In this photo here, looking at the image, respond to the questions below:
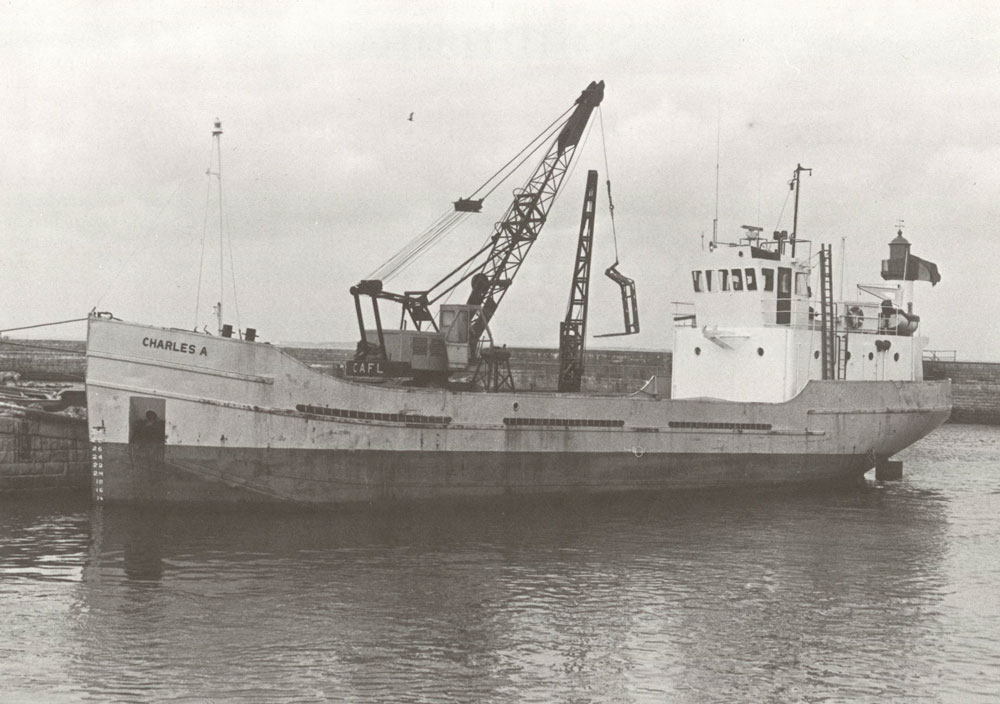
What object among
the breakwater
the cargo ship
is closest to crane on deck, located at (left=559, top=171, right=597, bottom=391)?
the cargo ship

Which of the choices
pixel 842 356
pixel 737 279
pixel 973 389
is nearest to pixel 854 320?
pixel 842 356

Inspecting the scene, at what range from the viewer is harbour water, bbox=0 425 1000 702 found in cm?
1316

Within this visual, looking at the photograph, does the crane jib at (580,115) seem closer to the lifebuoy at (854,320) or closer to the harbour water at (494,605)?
the lifebuoy at (854,320)

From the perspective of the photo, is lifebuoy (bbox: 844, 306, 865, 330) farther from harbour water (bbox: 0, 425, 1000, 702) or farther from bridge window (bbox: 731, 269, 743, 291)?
harbour water (bbox: 0, 425, 1000, 702)

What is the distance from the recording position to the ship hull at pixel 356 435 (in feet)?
73.9

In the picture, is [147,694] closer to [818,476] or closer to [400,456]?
[400,456]

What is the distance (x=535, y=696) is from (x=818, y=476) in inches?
701

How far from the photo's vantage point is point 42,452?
83.9ft

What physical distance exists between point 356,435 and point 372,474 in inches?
38.2

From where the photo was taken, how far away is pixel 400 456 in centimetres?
2380

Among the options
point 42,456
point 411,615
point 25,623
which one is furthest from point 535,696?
point 42,456

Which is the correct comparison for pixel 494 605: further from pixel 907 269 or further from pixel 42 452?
pixel 907 269

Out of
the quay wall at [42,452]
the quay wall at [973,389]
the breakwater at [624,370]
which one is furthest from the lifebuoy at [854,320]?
the quay wall at [973,389]

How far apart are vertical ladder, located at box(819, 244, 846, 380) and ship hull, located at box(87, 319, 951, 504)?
173 centimetres
